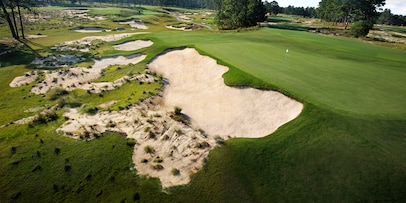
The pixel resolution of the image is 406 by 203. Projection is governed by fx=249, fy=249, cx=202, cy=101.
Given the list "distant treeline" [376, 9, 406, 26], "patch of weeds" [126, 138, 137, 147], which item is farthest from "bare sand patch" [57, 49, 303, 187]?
"distant treeline" [376, 9, 406, 26]

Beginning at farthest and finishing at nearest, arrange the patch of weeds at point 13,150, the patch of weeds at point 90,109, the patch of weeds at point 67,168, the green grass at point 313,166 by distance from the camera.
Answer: the patch of weeds at point 90,109
the patch of weeds at point 13,150
the patch of weeds at point 67,168
the green grass at point 313,166

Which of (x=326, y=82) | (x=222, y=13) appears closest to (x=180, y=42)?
(x=326, y=82)

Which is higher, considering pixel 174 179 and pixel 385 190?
pixel 385 190

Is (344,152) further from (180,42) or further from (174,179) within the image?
(180,42)

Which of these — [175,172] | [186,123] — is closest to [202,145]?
[175,172]

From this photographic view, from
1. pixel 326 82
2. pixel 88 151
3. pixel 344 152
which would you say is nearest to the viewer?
pixel 344 152

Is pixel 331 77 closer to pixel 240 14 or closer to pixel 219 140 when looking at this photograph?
pixel 219 140

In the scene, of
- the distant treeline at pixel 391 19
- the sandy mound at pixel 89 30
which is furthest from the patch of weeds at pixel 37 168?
the distant treeline at pixel 391 19

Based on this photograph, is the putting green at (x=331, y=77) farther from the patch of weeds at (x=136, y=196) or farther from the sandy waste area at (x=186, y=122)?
the patch of weeds at (x=136, y=196)

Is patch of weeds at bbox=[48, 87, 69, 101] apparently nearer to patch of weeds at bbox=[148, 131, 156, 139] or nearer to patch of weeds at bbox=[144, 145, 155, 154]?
patch of weeds at bbox=[148, 131, 156, 139]
